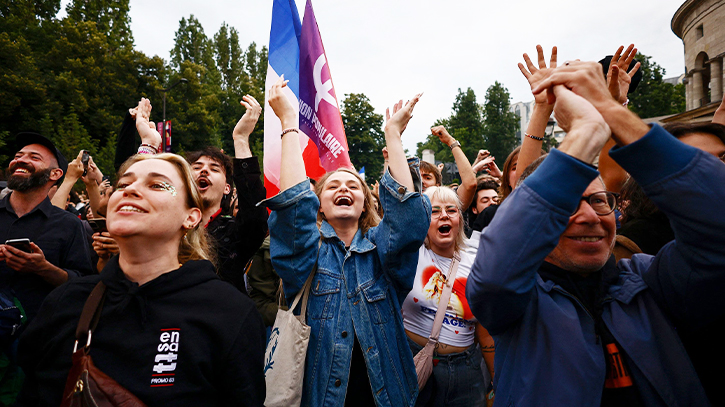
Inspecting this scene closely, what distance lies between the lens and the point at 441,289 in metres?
3.18

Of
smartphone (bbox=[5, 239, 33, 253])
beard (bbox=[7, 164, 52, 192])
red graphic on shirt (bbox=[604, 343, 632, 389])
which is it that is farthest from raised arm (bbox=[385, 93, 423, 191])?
beard (bbox=[7, 164, 52, 192])

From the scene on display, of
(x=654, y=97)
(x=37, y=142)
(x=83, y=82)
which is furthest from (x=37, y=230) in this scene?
(x=654, y=97)

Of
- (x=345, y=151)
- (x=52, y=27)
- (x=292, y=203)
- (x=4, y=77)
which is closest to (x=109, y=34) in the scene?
(x=52, y=27)

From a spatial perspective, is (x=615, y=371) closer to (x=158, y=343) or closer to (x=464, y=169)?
(x=158, y=343)

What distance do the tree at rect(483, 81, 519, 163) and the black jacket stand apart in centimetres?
6082

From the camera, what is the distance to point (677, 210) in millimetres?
1242

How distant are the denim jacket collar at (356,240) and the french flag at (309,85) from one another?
2.51m

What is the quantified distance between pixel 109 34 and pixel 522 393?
131 feet

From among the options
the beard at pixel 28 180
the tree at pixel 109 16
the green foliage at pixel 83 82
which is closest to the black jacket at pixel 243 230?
the beard at pixel 28 180

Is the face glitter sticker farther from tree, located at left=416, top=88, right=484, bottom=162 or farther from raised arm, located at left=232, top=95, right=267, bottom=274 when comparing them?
tree, located at left=416, top=88, right=484, bottom=162

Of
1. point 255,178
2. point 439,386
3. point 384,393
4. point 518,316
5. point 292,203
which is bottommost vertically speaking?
point 439,386

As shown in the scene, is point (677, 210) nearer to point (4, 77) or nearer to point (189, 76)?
point (4, 77)

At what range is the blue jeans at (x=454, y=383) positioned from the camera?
287 centimetres

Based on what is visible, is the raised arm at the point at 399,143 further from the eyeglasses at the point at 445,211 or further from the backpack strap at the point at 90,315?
the backpack strap at the point at 90,315
